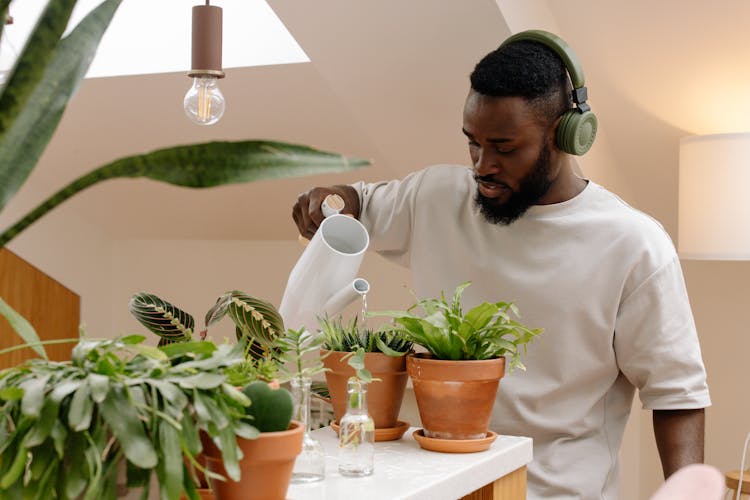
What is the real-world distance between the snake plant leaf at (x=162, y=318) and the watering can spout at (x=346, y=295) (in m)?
0.29

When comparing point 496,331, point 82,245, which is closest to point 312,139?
point 82,245

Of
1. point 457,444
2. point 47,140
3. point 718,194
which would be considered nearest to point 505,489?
point 457,444

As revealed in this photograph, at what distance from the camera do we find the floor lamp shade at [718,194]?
2436 millimetres

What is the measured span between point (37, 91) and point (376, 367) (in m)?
0.70

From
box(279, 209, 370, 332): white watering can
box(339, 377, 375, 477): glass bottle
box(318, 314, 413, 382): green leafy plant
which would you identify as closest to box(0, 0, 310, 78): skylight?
box(279, 209, 370, 332): white watering can

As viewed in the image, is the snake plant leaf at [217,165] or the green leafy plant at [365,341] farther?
the green leafy plant at [365,341]

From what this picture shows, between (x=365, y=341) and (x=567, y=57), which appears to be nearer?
(x=365, y=341)

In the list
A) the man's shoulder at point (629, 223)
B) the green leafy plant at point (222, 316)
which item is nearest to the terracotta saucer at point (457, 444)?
the green leafy plant at point (222, 316)

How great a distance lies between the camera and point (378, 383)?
4.21 feet

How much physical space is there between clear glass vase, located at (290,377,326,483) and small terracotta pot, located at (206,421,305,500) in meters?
0.16

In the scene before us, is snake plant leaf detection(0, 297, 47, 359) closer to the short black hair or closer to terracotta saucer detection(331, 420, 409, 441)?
terracotta saucer detection(331, 420, 409, 441)

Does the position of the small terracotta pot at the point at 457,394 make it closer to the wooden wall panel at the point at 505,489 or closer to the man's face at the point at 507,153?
the wooden wall panel at the point at 505,489

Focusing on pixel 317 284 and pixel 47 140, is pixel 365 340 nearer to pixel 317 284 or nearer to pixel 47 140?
pixel 317 284

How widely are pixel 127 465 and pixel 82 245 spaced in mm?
3913
